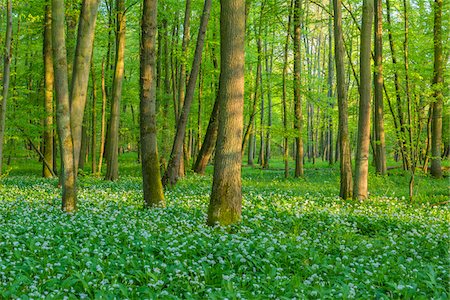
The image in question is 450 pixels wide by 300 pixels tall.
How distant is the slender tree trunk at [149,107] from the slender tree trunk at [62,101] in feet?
5.84

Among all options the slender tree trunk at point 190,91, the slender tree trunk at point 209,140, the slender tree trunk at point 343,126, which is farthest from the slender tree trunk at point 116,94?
the slender tree trunk at point 343,126

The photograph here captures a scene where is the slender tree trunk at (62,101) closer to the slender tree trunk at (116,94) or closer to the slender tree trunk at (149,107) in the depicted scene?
the slender tree trunk at (149,107)

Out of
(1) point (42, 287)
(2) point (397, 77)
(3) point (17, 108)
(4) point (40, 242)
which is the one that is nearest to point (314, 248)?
(1) point (42, 287)

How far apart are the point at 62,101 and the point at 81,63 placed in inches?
60.2

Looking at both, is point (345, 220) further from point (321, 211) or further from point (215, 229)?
point (215, 229)

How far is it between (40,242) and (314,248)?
15.4ft

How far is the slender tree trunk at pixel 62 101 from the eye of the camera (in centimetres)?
988

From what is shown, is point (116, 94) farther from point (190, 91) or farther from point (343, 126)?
point (343, 126)

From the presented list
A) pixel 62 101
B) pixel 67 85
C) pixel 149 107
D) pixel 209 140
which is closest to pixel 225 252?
pixel 149 107

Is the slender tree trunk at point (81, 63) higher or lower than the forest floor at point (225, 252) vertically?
higher

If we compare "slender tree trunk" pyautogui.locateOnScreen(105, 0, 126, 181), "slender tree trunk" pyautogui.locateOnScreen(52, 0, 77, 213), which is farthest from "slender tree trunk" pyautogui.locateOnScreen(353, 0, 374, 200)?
"slender tree trunk" pyautogui.locateOnScreen(105, 0, 126, 181)

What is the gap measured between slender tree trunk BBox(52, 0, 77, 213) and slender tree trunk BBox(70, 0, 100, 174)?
456mm

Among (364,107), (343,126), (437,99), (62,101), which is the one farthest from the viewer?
(437,99)

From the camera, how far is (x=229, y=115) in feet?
27.5
